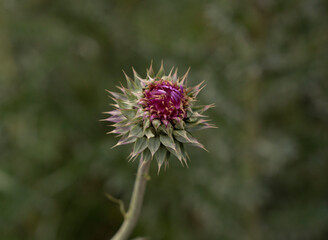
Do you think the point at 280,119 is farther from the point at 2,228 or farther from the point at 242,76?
the point at 2,228

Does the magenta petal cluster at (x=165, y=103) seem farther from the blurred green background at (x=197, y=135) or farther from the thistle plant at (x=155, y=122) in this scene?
the blurred green background at (x=197, y=135)

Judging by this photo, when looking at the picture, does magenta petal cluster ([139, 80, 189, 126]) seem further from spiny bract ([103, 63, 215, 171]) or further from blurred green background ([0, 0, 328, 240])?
blurred green background ([0, 0, 328, 240])

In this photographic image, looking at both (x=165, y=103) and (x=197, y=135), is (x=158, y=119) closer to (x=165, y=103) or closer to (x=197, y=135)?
(x=165, y=103)

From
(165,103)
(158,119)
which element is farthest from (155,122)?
(165,103)

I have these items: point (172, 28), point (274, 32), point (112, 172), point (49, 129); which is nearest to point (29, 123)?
point (49, 129)

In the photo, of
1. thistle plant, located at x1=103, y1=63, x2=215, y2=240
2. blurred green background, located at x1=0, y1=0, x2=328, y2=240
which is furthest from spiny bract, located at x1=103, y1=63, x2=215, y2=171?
blurred green background, located at x1=0, y1=0, x2=328, y2=240

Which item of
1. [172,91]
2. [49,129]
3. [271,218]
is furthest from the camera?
[49,129]
